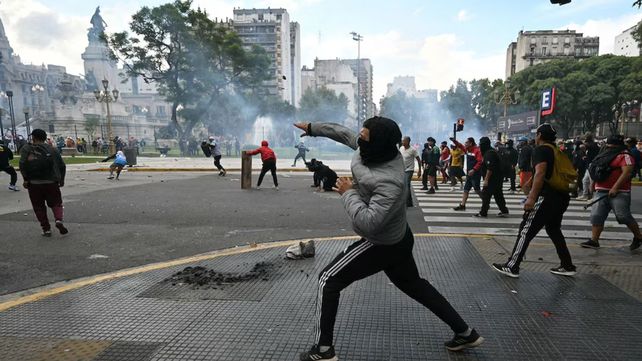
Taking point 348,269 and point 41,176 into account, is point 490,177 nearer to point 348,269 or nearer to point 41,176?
point 348,269

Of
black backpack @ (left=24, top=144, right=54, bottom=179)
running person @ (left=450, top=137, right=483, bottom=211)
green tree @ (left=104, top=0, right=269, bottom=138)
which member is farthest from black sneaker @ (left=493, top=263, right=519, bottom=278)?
green tree @ (left=104, top=0, right=269, bottom=138)

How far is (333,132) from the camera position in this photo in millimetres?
3305

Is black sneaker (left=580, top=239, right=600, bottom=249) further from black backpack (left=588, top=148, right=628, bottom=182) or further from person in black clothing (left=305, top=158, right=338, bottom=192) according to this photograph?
person in black clothing (left=305, top=158, right=338, bottom=192)

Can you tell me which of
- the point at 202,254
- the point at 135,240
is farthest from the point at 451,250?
the point at 135,240

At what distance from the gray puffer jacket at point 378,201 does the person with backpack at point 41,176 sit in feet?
18.9

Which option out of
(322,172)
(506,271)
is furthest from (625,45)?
(506,271)

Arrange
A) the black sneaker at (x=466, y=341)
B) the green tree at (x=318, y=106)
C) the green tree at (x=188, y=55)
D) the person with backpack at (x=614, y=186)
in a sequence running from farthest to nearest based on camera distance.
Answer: the green tree at (x=318, y=106) → the green tree at (x=188, y=55) → the person with backpack at (x=614, y=186) → the black sneaker at (x=466, y=341)

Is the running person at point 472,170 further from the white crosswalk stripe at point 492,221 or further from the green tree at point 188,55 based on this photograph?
the green tree at point 188,55

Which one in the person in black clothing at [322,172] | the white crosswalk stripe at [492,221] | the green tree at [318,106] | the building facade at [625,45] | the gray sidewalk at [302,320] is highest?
the building facade at [625,45]

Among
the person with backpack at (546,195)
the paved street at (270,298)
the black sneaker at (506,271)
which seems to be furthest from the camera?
the black sneaker at (506,271)

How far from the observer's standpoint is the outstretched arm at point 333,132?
3211mm

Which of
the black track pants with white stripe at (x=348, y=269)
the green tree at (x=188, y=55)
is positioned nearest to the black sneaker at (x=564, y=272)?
the black track pants with white stripe at (x=348, y=269)

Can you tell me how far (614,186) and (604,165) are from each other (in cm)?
30

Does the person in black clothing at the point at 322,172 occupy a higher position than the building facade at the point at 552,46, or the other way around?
the building facade at the point at 552,46
